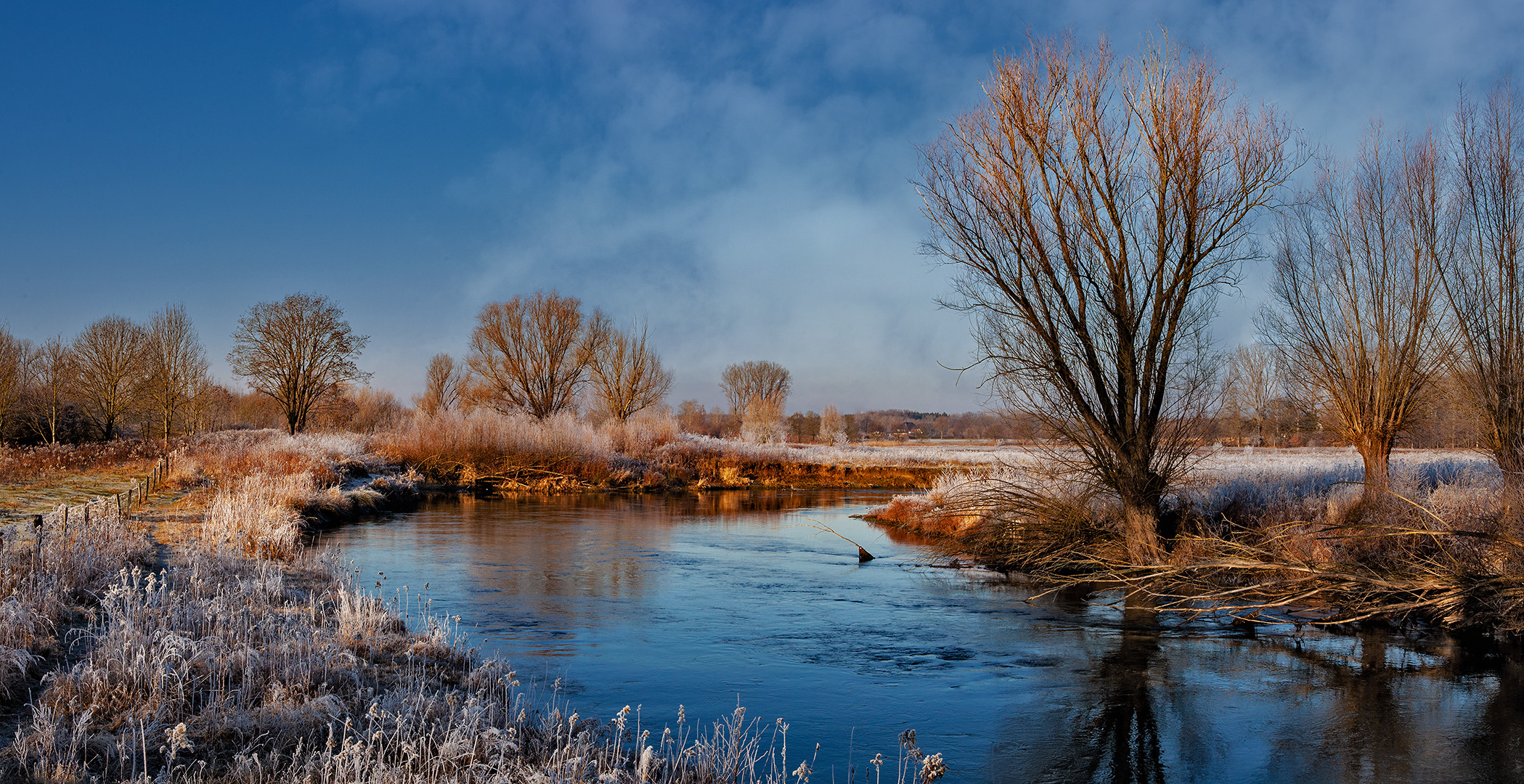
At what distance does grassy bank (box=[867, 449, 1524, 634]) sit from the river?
0.57 metres

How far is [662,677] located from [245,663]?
3.48m

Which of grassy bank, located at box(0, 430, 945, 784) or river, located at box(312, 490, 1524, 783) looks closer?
grassy bank, located at box(0, 430, 945, 784)

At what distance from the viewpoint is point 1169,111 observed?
1215 centimetres

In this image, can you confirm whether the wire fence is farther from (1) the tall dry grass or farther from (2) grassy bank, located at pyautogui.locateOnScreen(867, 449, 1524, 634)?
(2) grassy bank, located at pyautogui.locateOnScreen(867, 449, 1524, 634)

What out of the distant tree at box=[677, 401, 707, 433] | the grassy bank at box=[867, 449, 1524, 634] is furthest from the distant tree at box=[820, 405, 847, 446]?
the grassy bank at box=[867, 449, 1524, 634]

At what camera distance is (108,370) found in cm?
3753

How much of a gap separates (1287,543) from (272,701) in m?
11.9

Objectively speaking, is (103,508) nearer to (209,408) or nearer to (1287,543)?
(1287,543)

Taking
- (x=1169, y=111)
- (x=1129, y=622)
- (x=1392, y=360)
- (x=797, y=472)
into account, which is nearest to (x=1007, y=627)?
(x=1129, y=622)

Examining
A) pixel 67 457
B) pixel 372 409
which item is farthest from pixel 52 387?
pixel 372 409

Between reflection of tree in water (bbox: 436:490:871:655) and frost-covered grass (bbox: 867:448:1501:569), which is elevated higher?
frost-covered grass (bbox: 867:448:1501:569)

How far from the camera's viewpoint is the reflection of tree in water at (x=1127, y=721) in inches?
229

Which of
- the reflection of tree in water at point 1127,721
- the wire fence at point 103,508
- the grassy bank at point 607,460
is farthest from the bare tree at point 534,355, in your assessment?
the reflection of tree in water at point 1127,721

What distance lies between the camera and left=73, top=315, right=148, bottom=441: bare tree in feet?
123
